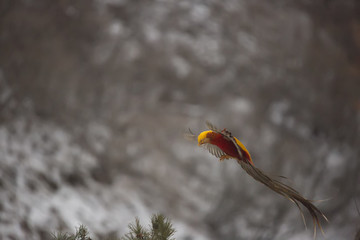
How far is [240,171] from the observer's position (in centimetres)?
102

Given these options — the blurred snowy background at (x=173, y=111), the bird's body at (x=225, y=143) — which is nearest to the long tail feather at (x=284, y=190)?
the bird's body at (x=225, y=143)

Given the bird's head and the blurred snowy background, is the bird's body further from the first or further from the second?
the blurred snowy background

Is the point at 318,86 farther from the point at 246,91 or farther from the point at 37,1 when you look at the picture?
the point at 37,1

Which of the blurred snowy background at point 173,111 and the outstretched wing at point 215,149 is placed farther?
the blurred snowy background at point 173,111

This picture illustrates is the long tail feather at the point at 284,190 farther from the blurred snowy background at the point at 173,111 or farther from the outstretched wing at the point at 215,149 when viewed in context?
the blurred snowy background at the point at 173,111

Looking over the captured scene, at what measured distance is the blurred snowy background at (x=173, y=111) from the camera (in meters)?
0.99

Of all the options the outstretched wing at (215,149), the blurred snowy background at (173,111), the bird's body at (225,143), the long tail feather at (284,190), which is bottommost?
the long tail feather at (284,190)

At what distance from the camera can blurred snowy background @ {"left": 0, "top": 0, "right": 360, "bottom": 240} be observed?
0.99m

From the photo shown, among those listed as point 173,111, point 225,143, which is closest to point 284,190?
point 225,143

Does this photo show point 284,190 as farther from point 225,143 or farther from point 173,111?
point 173,111

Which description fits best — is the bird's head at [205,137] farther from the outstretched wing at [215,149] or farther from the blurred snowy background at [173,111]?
the blurred snowy background at [173,111]

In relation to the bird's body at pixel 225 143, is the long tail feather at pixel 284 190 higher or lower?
lower

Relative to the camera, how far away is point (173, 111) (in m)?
1.06

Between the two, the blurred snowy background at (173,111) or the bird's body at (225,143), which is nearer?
the bird's body at (225,143)
